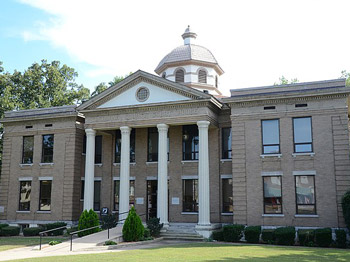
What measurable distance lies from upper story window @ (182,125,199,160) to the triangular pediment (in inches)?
121

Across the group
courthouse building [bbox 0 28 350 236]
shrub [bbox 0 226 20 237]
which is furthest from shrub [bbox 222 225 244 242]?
shrub [bbox 0 226 20 237]

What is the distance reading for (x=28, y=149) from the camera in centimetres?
3136

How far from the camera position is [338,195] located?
22047 mm

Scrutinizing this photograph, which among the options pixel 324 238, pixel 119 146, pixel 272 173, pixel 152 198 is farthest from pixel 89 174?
pixel 324 238

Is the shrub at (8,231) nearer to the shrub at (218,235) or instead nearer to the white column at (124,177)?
the white column at (124,177)

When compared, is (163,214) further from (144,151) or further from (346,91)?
(346,91)

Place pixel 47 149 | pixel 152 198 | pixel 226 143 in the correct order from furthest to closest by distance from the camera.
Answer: pixel 47 149 → pixel 152 198 → pixel 226 143

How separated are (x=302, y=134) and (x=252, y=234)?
21.5 ft

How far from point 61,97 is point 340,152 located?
2950 centimetres

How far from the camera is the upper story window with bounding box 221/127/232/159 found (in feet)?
87.1

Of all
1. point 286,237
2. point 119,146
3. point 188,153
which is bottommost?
point 286,237

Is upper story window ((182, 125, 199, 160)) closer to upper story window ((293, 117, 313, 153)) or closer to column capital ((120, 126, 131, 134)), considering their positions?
column capital ((120, 126, 131, 134))

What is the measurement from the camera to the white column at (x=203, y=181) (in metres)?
23.8

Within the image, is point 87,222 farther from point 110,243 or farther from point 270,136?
point 270,136
